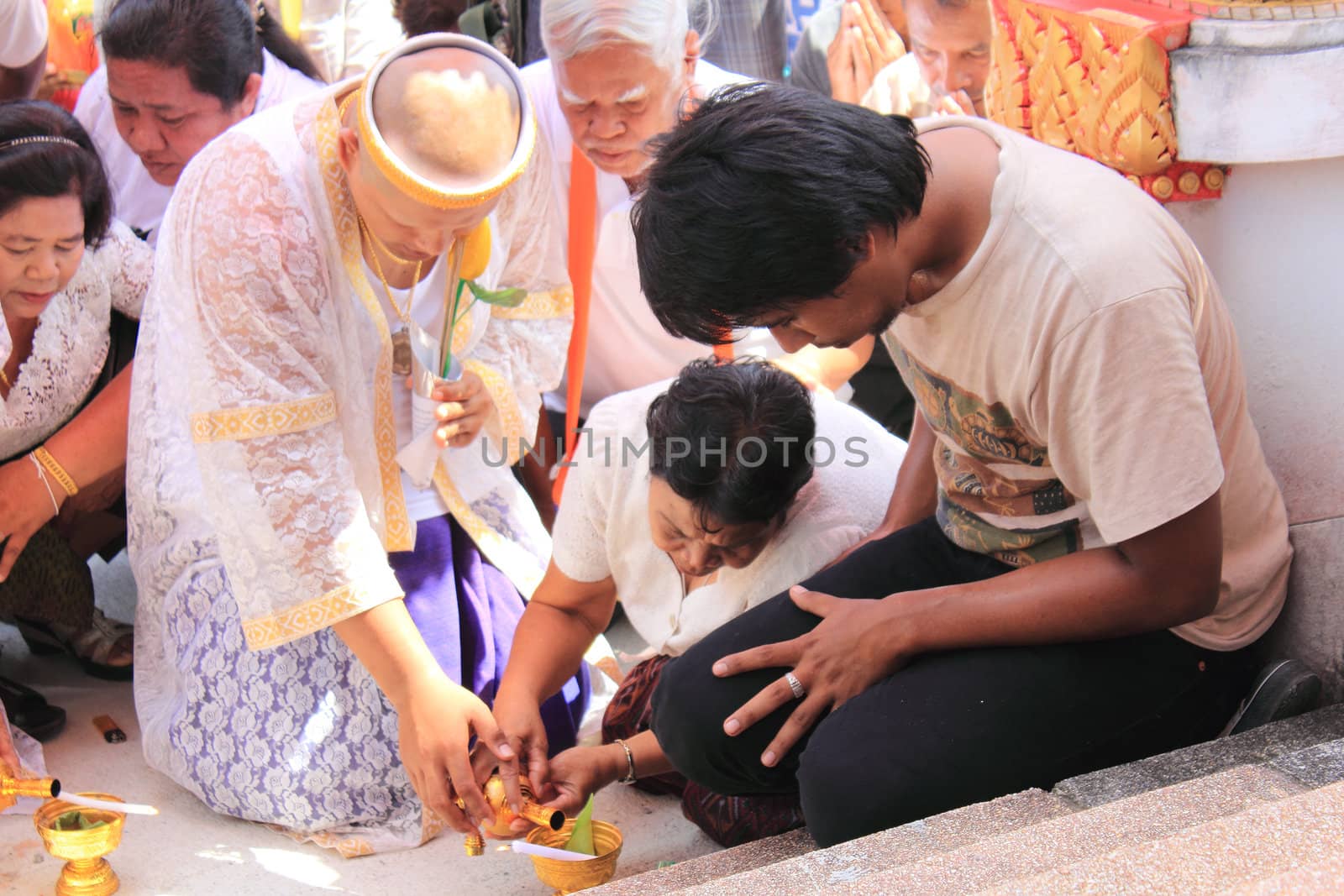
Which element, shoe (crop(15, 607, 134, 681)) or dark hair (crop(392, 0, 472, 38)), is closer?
shoe (crop(15, 607, 134, 681))

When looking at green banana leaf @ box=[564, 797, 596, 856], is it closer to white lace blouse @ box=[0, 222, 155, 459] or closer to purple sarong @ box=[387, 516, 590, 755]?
purple sarong @ box=[387, 516, 590, 755]

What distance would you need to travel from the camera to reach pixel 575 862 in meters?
2.28

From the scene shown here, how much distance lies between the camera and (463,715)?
7.74ft

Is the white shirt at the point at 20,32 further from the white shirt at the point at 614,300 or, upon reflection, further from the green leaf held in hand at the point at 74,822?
the green leaf held in hand at the point at 74,822

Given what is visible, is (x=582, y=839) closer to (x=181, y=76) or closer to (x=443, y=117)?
(x=443, y=117)

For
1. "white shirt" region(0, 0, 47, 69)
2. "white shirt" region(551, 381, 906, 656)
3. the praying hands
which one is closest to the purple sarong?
"white shirt" region(551, 381, 906, 656)

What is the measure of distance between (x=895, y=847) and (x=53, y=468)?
2196 millimetres

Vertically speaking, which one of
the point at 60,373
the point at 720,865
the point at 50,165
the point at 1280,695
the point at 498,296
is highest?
the point at 50,165

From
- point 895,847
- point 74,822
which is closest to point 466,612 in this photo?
point 74,822

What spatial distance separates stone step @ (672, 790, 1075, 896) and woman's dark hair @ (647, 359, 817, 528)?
0.71 m

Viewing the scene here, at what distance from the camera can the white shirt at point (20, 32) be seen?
382 centimetres

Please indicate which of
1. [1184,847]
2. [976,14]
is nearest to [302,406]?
[1184,847]

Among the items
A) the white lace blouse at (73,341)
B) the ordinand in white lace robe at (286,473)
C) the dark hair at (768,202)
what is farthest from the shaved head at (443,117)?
the white lace blouse at (73,341)

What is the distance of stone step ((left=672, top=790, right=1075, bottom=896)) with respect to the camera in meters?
1.69
